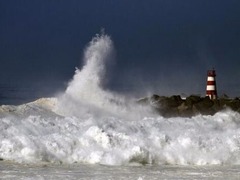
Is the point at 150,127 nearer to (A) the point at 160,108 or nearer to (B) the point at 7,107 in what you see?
(B) the point at 7,107

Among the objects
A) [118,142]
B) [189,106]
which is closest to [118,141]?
[118,142]

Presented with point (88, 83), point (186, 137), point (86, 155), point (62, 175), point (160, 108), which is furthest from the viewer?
point (88, 83)

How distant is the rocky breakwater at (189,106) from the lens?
13908 millimetres

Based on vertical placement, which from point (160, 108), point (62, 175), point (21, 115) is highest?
point (160, 108)

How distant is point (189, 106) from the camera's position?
14180 millimetres

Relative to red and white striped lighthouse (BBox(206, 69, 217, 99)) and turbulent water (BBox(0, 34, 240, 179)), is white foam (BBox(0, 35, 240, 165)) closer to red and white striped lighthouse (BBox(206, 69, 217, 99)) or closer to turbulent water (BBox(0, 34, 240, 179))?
turbulent water (BBox(0, 34, 240, 179))

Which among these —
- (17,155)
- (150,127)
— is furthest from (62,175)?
(150,127)

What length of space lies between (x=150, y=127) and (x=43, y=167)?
2419 millimetres

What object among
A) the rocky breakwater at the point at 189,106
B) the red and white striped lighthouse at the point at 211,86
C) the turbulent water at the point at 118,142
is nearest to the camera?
the turbulent water at the point at 118,142

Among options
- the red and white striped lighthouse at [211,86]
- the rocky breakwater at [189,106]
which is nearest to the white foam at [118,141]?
the rocky breakwater at [189,106]

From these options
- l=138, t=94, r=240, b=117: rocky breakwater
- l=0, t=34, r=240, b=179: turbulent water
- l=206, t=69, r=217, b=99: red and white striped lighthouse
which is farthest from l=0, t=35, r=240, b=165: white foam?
l=206, t=69, r=217, b=99: red and white striped lighthouse

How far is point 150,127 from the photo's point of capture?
9891mm

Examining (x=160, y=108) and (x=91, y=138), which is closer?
(x=91, y=138)

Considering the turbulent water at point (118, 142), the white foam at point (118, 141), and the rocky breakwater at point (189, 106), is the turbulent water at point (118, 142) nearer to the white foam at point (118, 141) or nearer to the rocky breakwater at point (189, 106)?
the white foam at point (118, 141)
